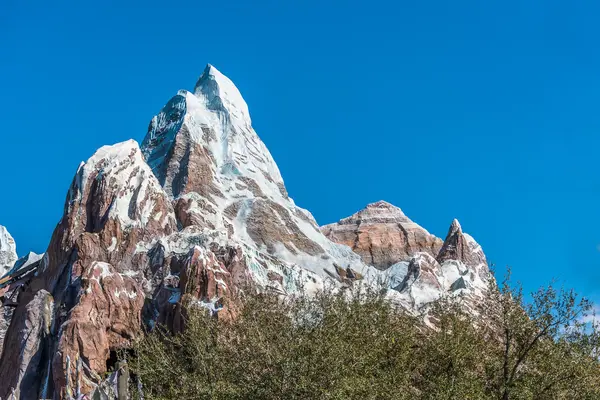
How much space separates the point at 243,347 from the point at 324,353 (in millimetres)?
3989

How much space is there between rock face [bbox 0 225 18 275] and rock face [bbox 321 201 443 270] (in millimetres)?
39861

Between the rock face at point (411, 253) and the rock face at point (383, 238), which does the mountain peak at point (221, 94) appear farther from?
the rock face at point (411, 253)

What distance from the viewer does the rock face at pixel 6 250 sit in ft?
336

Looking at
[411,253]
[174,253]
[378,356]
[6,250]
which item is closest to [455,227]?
[411,253]

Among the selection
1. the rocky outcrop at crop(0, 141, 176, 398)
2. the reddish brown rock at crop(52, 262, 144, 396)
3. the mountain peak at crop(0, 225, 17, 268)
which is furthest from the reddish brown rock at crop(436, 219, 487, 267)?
the mountain peak at crop(0, 225, 17, 268)

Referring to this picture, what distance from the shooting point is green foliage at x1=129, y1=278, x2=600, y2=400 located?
25.0m

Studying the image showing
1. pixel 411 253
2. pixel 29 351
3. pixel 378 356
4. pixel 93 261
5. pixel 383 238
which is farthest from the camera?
pixel 383 238

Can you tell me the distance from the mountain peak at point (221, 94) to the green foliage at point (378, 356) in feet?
156

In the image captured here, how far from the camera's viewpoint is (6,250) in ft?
346

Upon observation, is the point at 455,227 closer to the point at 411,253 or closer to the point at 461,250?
the point at 461,250

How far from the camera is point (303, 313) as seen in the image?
31.5 metres

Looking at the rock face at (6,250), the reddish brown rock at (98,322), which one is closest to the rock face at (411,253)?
the reddish brown rock at (98,322)

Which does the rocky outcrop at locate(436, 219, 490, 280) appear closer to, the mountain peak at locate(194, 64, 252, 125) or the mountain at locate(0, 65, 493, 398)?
the mountain at locate(0, 65, 493, 398)

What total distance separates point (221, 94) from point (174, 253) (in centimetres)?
3040
